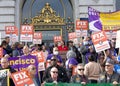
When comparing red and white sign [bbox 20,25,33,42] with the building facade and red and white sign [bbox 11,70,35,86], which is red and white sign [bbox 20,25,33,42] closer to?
the building facade

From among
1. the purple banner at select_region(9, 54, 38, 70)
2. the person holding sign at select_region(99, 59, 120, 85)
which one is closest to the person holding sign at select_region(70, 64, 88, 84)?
the person holding sign at select_region(99, 59, 120, 85)

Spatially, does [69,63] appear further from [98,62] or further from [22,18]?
[22,18]

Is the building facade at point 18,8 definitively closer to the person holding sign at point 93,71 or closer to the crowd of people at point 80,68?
the crowd of people at point 80,68

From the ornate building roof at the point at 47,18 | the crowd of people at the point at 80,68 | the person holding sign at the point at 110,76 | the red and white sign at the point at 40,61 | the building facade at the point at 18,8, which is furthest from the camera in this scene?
the ornate building roof at the point at 47,18

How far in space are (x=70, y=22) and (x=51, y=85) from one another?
15.1m

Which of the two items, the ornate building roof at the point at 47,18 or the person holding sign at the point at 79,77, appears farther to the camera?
the ornate building roof at the point at 47,18

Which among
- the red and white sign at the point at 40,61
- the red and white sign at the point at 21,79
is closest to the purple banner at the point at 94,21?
the red and white sign at the point at 40,61

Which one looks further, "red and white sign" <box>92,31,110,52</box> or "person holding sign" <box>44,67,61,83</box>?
"red and white sign" <box>92,31,110,52</box>

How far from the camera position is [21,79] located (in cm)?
1099

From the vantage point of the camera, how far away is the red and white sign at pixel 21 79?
36.1 ft

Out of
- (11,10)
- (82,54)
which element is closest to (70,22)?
(11,10)

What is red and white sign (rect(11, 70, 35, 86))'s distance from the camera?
36.1 feet

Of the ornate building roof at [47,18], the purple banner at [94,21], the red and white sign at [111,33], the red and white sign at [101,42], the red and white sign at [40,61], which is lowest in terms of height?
the red and white sign at [40,61]

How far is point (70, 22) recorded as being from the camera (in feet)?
86.1
